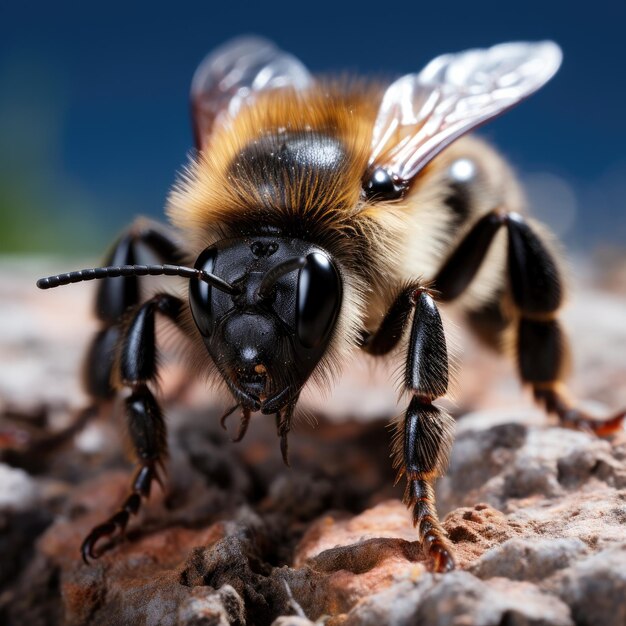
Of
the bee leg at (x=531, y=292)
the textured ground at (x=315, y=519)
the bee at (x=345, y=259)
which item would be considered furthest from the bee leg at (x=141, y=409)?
the bee leg at (x=531, y=292)

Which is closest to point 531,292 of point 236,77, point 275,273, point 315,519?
point 315,519

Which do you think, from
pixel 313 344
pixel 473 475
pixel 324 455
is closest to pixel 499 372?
pixel 324 455

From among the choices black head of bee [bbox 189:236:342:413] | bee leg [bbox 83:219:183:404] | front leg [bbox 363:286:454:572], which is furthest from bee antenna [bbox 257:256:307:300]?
bee leg [bbox 83:219:183:404]

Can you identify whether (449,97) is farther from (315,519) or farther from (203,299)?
(315,519)

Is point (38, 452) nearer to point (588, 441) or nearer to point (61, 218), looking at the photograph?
point (588, 441)

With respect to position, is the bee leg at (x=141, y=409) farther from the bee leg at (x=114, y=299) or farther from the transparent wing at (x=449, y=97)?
the transparent wing at (x=449, y=97)

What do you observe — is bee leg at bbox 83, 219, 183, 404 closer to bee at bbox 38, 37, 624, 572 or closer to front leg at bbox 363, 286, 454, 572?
bee at bbox 38, 37, 624, 572
